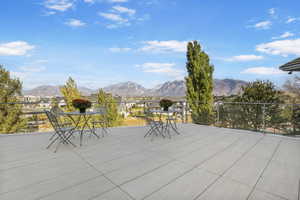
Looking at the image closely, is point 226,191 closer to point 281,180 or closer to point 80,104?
point 281,180

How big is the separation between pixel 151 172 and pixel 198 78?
7.01m

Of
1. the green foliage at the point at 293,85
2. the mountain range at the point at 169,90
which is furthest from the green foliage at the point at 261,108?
the green foliage at the point at 293,85

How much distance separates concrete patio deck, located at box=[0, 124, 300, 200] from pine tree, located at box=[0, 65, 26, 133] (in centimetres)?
915

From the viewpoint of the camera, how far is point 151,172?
6.59 feet

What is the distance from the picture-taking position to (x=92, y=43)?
1398 cm

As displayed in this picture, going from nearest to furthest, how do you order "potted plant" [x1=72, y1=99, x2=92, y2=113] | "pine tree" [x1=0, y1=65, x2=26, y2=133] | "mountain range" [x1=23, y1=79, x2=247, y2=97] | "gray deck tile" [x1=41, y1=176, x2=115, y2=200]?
"gray deck tile" [x1=41, y1=176, x2=115, y2=200], "potted plant" [x1=72, y1=99, x2=92, y2=113], "pine tree" [x1=0, y1=65, x2=26, y2=133], "mountain range" [x1=23, y1=79, x2=247, y2=97]

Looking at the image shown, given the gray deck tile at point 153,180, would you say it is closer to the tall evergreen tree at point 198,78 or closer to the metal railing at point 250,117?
the metal railing at point 250,117

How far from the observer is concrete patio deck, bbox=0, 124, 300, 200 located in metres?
1.55

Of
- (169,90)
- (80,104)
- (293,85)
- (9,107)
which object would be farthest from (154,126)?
(169,90)

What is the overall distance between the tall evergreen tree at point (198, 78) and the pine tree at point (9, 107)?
33.9 ft

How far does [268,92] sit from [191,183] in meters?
8.40

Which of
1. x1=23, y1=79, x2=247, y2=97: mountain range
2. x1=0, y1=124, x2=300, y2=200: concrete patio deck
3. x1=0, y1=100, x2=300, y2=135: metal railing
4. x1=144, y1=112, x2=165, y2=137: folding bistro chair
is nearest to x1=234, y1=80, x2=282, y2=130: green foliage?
x1=0, y1=100, x2=300, y2=135: metal railing

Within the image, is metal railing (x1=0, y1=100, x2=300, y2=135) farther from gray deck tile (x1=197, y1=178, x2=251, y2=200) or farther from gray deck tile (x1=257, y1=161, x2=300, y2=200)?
gray deck tile (x1=197, y1=178, x2=251, y2=200)

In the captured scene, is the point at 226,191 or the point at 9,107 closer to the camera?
the point at 226,191
